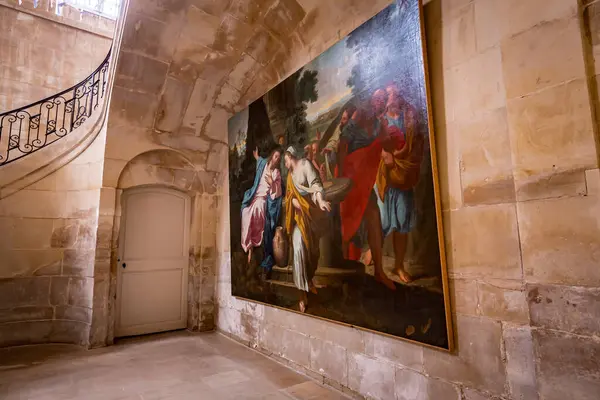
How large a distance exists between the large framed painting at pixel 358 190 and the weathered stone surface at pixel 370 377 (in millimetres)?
337

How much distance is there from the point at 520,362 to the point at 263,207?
301cm

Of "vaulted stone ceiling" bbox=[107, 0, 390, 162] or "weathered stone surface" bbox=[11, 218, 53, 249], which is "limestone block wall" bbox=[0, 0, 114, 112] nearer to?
"weathered stone surface" bbox=[11, 218, 53, 249]

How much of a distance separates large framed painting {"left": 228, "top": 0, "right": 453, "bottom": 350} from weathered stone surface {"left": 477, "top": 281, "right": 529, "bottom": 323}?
0.23 m

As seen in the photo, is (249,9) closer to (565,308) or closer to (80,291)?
(565,308)

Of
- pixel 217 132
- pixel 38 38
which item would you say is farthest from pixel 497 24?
pixel 38 38

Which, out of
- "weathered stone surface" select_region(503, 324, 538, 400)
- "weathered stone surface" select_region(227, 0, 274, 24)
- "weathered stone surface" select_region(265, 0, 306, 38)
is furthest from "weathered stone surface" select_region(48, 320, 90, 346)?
"weathered stone surface" select_region(503, 324, 538, 400)

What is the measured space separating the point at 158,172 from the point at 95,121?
1.18m

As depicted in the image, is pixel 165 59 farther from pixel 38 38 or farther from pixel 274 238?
pixel 38 38

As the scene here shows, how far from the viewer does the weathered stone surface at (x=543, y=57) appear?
5.63ft

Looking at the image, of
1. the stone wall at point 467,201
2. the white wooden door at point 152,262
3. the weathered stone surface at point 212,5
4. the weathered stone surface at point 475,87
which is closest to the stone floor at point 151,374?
the stone wall at point 467,201

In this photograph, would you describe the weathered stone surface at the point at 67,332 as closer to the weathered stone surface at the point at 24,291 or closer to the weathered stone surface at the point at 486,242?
the weathered stone surface at the point at 24,291

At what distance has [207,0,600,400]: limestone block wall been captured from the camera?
166 centimetres

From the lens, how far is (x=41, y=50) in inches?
314

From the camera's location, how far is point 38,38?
26.1ft
